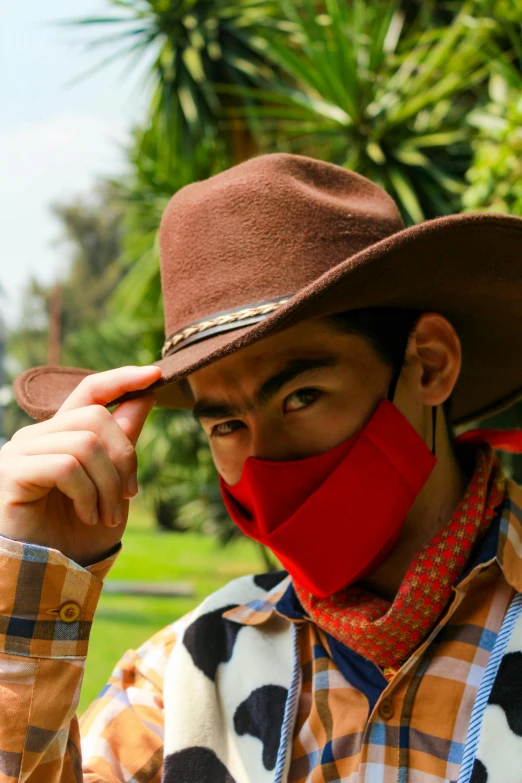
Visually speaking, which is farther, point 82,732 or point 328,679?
→ point 82,732

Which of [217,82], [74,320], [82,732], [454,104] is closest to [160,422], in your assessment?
[217,82]

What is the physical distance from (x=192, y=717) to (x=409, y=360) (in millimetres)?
874

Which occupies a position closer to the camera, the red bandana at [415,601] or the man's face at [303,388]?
the red bandana at [415,601]

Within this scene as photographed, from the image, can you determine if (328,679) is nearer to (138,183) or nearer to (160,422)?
(138,183)

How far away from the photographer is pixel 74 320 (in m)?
42.4

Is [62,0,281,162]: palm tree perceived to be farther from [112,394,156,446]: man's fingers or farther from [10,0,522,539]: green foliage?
[112,394,156,446]: man's fingers

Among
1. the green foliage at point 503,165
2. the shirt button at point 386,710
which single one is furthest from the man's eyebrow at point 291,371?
the green foliage at point 503,165

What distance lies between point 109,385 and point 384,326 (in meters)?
0.62

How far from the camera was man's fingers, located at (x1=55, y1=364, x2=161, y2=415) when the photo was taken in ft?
4.84

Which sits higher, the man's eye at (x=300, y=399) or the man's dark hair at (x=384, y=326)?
the man's dark hair at (x=384, y=326)

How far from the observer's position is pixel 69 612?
1424 mm

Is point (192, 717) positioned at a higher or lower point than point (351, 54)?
lower

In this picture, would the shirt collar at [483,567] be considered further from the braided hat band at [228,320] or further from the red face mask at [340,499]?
the braided hat band at [228,320]

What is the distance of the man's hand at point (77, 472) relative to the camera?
137 centimetres
